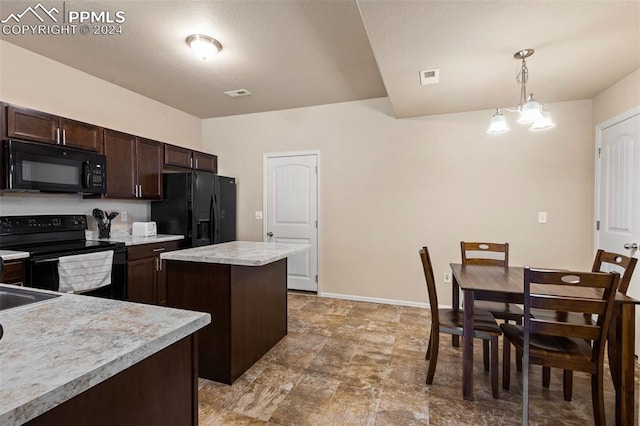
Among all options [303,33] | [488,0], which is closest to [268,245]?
[303,33]

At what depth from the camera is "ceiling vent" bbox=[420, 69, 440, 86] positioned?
8.17ft

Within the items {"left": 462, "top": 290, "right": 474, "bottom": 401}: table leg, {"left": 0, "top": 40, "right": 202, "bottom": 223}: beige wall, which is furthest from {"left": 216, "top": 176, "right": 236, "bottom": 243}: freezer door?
{"left": 462, "top": 290, "right": 474, "bottom": 401}: table leg

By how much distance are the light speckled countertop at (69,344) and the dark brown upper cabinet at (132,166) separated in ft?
8.15

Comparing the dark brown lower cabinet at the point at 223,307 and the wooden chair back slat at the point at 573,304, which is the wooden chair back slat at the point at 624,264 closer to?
the wooden chair back slat at the point at 573,304

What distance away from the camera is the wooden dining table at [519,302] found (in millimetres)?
1650

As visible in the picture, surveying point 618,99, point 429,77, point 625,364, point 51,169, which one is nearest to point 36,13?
point 51,169

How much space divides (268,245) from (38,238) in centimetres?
208

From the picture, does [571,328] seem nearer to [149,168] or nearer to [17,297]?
[17,297]

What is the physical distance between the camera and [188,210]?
3.69 metres

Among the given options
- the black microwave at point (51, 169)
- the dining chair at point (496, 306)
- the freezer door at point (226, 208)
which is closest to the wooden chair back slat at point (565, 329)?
the dining chair at point (496, 306)

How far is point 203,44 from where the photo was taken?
96.3 inches

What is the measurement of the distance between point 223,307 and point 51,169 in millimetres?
2002
